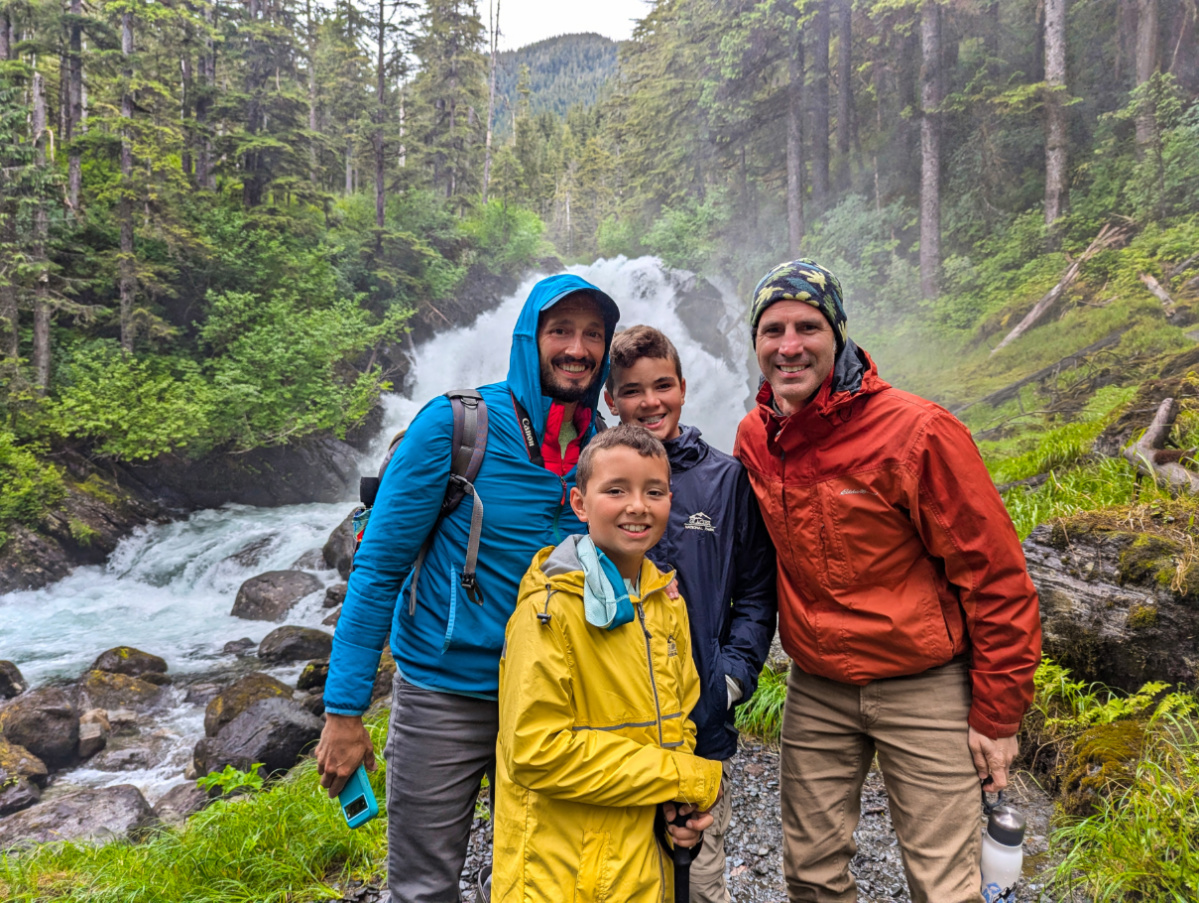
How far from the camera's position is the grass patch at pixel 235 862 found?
2943mm

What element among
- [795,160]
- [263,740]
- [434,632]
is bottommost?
[263,740]

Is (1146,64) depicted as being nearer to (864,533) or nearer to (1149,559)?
(1149,559)

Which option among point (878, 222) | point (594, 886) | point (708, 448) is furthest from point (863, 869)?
point (878, 222)

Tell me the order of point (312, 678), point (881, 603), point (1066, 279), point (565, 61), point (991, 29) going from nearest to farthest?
point (881, 603) < point (312, 678) < point (1066, 279) < point (991, 29) < point (565, 61)

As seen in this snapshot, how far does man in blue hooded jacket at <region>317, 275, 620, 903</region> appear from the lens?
181 centimetres

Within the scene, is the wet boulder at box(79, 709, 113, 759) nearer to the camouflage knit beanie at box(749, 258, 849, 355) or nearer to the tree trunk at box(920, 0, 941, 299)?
the camouflage knit beanie at box(749, 258, 849, 355)

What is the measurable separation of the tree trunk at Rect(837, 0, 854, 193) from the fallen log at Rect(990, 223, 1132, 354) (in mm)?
6484

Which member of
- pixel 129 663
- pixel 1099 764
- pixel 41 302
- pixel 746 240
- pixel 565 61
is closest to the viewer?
pixel 1099 764

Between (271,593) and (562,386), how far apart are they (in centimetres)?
1021

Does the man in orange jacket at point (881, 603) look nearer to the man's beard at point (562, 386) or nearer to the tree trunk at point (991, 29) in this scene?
the man's beard at point (562, 386)

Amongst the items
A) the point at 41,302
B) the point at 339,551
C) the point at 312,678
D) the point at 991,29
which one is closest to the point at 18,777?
the point at 312,678

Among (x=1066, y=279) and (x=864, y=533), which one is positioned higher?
(x=1066, y=279)

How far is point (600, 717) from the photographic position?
4.99ft

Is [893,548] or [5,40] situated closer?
[893,548]
